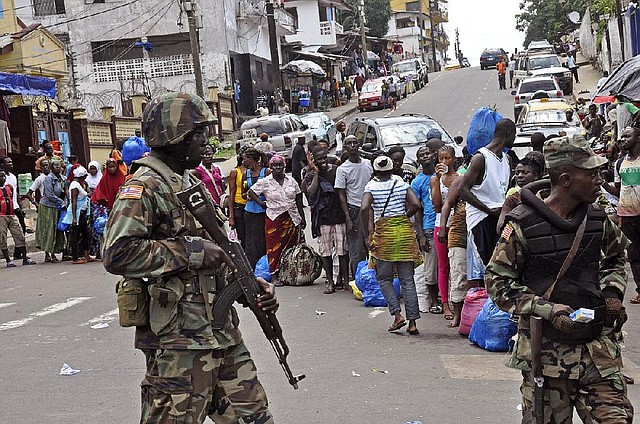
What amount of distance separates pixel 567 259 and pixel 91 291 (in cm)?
984

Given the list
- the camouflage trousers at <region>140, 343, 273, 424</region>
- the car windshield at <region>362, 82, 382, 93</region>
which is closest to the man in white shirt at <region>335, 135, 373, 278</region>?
the camouflage trousers at <region>140, 343, 273, 424</region>

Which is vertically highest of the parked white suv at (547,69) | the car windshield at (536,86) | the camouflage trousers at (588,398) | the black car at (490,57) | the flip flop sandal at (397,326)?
the black car at (490,57)

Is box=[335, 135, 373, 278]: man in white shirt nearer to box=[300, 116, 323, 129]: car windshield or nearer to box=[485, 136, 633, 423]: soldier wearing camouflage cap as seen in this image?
box=[485, 136, 633, 423]: soldier wearing camouflage cap

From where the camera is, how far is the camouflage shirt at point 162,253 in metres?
3.98

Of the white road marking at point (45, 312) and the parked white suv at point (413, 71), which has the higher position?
the parked white suv at point (413, 71)

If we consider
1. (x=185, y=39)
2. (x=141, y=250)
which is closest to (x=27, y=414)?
(x=141, y=250)

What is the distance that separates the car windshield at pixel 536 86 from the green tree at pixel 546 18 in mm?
28777

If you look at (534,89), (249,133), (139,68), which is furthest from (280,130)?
(139,68)

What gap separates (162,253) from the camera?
3.99 meters

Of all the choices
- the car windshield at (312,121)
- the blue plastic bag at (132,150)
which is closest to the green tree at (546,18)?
the car windshield at (312,121)

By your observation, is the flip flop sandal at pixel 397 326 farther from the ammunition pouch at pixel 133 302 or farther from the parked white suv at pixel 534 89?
the parked white suv at pixel 534 89

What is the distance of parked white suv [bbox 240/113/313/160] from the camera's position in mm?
29203

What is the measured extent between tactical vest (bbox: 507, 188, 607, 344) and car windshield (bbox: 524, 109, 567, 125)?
62.6ft

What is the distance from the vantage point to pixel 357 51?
74.3 meters
